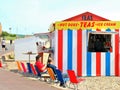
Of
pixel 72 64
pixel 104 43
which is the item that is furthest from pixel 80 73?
pixel 104 43

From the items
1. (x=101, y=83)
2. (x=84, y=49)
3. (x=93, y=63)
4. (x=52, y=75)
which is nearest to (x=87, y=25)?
(x=84, y=49)

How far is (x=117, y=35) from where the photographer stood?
66.1 feet

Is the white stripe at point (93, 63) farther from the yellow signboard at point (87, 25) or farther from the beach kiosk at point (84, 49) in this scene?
the yellow signboard at point (87, 25)

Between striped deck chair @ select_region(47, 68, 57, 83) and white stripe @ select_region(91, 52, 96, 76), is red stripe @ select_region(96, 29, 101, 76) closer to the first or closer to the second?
white stripe @ select_region(91, 52, 96, 76)

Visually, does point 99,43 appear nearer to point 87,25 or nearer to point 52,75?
point 87,25

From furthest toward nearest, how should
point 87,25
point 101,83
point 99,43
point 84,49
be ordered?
1. point 99,43
2. point 87,25
3. point 84,49
4. point 101,83

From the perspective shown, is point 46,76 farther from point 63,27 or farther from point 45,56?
point 45,56

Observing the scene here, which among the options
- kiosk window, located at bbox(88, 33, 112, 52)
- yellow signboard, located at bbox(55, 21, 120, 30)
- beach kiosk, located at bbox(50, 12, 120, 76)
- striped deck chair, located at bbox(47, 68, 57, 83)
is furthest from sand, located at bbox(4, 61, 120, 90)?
yellow signboard, located at bbox(55, 21, 120, 30)

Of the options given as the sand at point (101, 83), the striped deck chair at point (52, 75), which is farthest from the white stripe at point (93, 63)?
the striped deck chair at point (52, 75)

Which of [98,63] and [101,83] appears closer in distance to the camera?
[101,83]

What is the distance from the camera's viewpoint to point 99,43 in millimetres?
20500

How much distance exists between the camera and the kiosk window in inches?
803

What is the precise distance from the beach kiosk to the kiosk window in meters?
0.07

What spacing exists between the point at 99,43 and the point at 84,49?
96 centimetres
